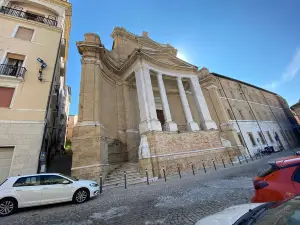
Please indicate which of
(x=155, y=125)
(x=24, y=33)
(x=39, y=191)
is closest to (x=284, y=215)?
(x=39, y=191)

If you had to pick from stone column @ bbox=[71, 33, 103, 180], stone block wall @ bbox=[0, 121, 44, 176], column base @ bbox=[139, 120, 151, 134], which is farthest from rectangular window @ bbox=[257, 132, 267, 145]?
stone block wall @ bbox=[0, 121, 44, 176]

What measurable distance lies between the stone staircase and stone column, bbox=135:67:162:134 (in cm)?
330

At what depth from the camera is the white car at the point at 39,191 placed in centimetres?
502

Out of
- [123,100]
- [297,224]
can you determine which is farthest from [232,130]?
[297,224]

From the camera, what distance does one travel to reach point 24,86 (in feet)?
33.9

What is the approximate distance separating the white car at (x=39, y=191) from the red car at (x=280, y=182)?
19.9 ft

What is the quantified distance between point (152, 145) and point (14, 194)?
8302mm

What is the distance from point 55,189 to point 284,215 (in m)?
6.70

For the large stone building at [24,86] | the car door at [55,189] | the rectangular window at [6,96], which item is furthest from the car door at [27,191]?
the rectangular window at [6,96]

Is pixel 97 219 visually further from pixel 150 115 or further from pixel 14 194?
pixel 150 115

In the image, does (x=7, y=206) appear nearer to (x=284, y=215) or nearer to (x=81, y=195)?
(x=81, y=195)

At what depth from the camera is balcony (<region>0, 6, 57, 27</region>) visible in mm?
13578

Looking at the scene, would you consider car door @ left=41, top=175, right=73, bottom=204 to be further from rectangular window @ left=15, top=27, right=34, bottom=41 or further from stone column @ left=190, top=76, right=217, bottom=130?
stone column @ left=190, top=76, right=217, bottom=130

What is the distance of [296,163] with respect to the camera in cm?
253
